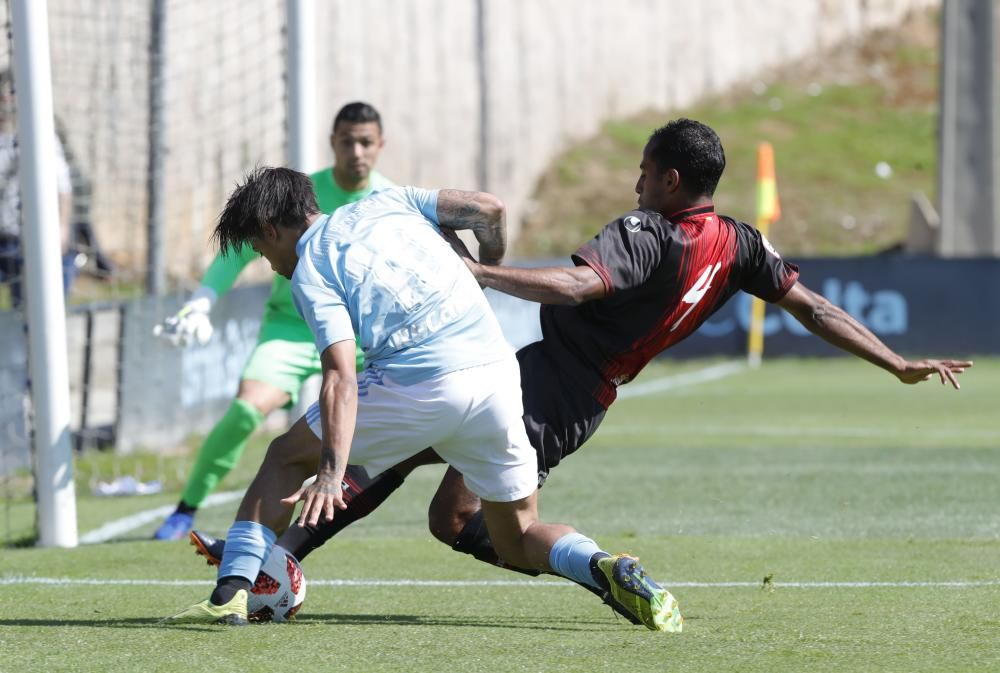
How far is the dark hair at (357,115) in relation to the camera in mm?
7746

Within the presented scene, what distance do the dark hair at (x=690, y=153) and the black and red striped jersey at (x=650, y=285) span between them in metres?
0.09

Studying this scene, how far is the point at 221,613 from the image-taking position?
5121mm

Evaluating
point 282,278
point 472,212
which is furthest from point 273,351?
point 472,212

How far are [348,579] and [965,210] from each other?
20824 millimetres

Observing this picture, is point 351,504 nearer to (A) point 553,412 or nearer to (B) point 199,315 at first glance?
(A) point 553,412

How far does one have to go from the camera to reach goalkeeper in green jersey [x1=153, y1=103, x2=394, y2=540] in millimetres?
7547

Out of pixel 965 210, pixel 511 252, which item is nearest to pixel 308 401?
pixel 965 210

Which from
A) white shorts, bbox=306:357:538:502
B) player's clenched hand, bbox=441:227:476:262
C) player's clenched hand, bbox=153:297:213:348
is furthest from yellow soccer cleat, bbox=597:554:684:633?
player's clenched hand, bbox=153:297:213:348

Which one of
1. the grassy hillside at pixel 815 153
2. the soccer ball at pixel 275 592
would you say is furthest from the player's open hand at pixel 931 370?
the grassy hillside at pixel 815 153

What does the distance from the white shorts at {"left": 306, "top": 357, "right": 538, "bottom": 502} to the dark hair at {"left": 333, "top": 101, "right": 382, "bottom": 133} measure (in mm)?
2912

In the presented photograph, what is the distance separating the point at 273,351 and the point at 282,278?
13.7 inches

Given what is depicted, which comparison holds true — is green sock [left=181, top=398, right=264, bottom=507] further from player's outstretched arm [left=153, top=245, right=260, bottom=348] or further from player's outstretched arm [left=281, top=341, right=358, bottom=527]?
player's outstretched arm [left=281, top=341, right=358, bottom=527]

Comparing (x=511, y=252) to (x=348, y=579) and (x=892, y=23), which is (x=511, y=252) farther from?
(x=348, y=579)

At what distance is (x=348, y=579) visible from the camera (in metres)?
6.43
